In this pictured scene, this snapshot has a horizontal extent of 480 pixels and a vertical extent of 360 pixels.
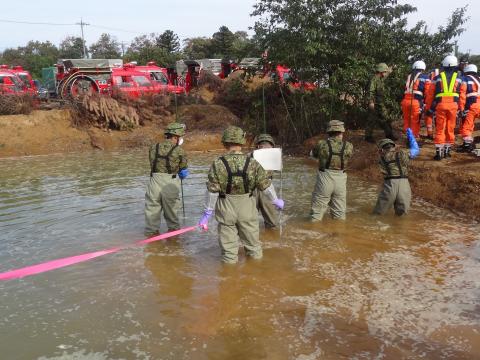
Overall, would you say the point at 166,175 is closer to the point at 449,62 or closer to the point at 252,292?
the point at 252,292

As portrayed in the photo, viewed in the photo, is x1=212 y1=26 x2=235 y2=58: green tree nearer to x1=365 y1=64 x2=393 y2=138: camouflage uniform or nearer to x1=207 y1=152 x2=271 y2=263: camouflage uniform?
x1=365 y1=64 x2=393 y2=138: camouflage uniform

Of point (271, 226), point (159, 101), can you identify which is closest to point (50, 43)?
point (159, 101)

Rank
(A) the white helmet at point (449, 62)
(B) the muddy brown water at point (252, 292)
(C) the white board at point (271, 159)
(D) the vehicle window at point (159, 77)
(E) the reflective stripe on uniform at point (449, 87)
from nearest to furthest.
Result: 1. (B) the muddy brown water at point (252, 292)
2. (C) the white board at point (271, 159)
3. (E) the reflective stripe on uniform at point (449, 87)
4. (A) the white helmet at point (449, 62)
5. (D) the vehicle window at point (159, 77)

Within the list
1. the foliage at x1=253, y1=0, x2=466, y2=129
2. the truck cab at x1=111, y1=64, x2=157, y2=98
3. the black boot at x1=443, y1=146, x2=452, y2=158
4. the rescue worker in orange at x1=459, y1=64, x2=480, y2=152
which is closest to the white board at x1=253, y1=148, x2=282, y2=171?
the black boot at x1=443, y1=146, x2=452, y2=158

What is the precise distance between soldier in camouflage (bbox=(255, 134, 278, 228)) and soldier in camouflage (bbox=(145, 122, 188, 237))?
116 cm

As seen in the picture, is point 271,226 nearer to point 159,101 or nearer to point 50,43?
point 159,101

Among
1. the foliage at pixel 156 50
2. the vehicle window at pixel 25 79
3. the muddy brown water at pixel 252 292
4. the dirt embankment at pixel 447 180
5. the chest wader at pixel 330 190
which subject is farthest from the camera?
the foliage at pixel 156 50

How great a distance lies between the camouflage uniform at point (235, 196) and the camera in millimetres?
5164

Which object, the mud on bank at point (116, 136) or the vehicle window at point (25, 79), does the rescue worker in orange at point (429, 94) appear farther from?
the vehicle window at point (25, 79)

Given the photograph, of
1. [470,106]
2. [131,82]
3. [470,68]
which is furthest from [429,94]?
[131,82]

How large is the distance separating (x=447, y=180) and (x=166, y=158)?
531 cm

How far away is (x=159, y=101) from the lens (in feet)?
62.7

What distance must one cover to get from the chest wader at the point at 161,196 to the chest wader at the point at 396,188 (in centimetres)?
335

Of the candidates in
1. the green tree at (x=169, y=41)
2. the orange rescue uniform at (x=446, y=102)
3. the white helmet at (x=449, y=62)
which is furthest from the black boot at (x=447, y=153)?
the green tree at (x=169, y=41)
